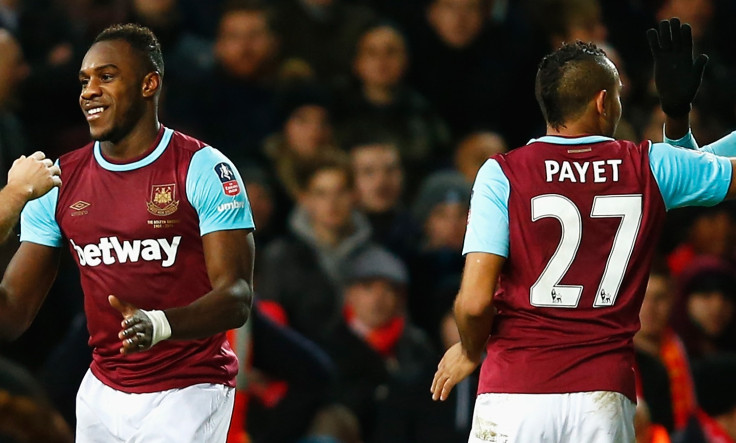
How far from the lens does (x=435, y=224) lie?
31.5 ft

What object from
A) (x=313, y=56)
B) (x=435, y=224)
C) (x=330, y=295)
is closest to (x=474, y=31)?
(x=313, y=56)

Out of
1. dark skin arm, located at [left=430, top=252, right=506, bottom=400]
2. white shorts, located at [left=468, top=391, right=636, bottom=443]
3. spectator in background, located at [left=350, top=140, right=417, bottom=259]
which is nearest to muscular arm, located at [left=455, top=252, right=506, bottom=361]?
dark skin arm, located at [left=430, top=252, right=506, bottom=400]

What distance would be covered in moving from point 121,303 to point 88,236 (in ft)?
2.17

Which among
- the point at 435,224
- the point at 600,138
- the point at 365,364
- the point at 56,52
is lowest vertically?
the point at 365,364

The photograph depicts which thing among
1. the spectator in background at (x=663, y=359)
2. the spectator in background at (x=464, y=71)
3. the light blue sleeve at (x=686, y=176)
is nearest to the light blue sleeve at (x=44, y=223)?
the light blue sleeve at (x=686, y=176)

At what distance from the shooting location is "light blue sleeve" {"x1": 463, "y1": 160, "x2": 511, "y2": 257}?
16.5 ft

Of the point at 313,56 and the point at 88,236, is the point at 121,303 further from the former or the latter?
the point at 313,56

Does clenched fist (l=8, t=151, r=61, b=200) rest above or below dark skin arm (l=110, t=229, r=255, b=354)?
above

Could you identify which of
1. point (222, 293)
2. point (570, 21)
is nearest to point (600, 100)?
point (222, 293)

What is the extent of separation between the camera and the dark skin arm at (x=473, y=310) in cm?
501

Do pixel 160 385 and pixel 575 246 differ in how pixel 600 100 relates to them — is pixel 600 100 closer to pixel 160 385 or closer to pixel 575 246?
pixel 575 246

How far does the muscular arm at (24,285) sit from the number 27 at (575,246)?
1881 millimetres

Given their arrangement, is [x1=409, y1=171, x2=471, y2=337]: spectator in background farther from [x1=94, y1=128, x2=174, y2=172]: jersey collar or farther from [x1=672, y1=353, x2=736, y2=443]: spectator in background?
[x1=94, y1=128, x2=174, y2=172]: jersey collar

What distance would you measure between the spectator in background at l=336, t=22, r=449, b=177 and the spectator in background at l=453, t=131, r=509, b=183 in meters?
0.30
